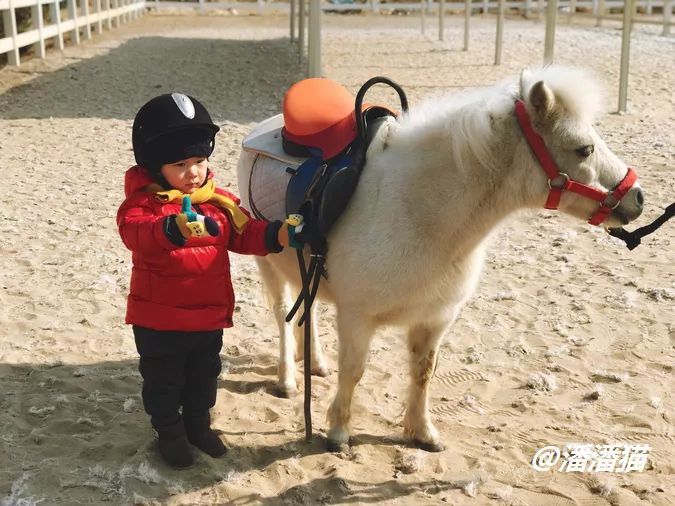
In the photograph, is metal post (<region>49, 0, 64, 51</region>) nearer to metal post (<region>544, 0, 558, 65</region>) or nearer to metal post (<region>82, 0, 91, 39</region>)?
metal post (<region>82, 0, 91, 39</region>)

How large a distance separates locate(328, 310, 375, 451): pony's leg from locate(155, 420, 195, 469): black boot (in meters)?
0.67

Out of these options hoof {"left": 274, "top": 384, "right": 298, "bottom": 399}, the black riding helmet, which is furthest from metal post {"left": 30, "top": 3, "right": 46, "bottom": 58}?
the black riding helmet

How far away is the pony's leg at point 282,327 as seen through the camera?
3.98 meters

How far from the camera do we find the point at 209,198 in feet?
9.69

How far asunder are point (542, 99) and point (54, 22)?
16.0 meters

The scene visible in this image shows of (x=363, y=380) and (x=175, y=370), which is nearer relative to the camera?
(x=175, y=370)

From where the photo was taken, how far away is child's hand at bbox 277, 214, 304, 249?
2.88 metres

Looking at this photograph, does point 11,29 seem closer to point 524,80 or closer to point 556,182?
point 524,80

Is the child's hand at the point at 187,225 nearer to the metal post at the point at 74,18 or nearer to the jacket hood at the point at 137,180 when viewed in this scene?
the jacket hood at the point at 137,180

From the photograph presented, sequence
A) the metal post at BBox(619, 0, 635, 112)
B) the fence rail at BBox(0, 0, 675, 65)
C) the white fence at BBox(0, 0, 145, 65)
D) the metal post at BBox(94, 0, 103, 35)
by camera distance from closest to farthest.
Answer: the metal post at BBox(619, 0, 635, 112) < the white fence at BBox(0, 0, 145, 65) < the fence rail at BBox(0, 0, 675, 65) < the metal post at BBox(94, 0, 103, 35)

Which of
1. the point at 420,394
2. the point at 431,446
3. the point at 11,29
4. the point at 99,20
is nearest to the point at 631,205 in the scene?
the point at 420,394

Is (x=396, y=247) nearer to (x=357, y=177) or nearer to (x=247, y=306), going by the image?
(x=357, y=177)

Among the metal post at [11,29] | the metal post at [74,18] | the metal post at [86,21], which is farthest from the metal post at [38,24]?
the metal post at [86,21]

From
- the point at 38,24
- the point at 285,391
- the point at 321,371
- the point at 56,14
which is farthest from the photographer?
the point at 56,14
